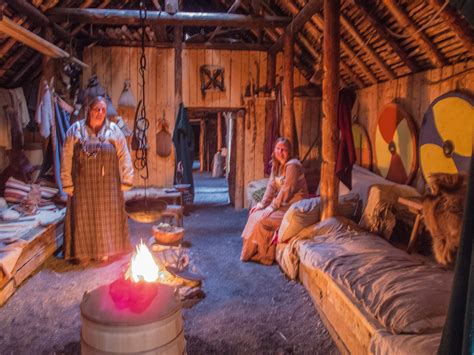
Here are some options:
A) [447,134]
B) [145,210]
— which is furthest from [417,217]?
[145,210]

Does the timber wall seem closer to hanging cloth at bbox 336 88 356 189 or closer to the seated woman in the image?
hanging cloth at bbox 336 88 356 189

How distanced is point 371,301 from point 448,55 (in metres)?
2.95

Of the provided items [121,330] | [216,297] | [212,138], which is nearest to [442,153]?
[216,297]

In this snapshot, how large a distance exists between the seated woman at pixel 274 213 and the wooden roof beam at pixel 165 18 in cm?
230

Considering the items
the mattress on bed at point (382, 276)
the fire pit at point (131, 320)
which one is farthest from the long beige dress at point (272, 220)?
the fire pit at point (131, 320)

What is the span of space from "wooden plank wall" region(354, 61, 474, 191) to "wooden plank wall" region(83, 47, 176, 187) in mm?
3490

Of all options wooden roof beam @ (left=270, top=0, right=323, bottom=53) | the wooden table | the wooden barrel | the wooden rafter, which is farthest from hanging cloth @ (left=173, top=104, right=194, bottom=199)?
the wooden barrel

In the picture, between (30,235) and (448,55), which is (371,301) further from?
(30,235)

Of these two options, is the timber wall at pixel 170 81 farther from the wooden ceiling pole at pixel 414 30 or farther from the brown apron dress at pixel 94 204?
the wooden ceiling pole at pixel 414 30

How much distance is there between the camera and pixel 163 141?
24.8 ft

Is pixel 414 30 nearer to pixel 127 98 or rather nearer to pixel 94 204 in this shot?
pixel 94 204

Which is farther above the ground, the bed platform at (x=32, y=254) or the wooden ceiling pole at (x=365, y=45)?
the wooden ceiling pole at (x=365, y=45)

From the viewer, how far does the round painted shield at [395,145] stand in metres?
4.76

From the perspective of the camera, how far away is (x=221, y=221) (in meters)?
6.80
